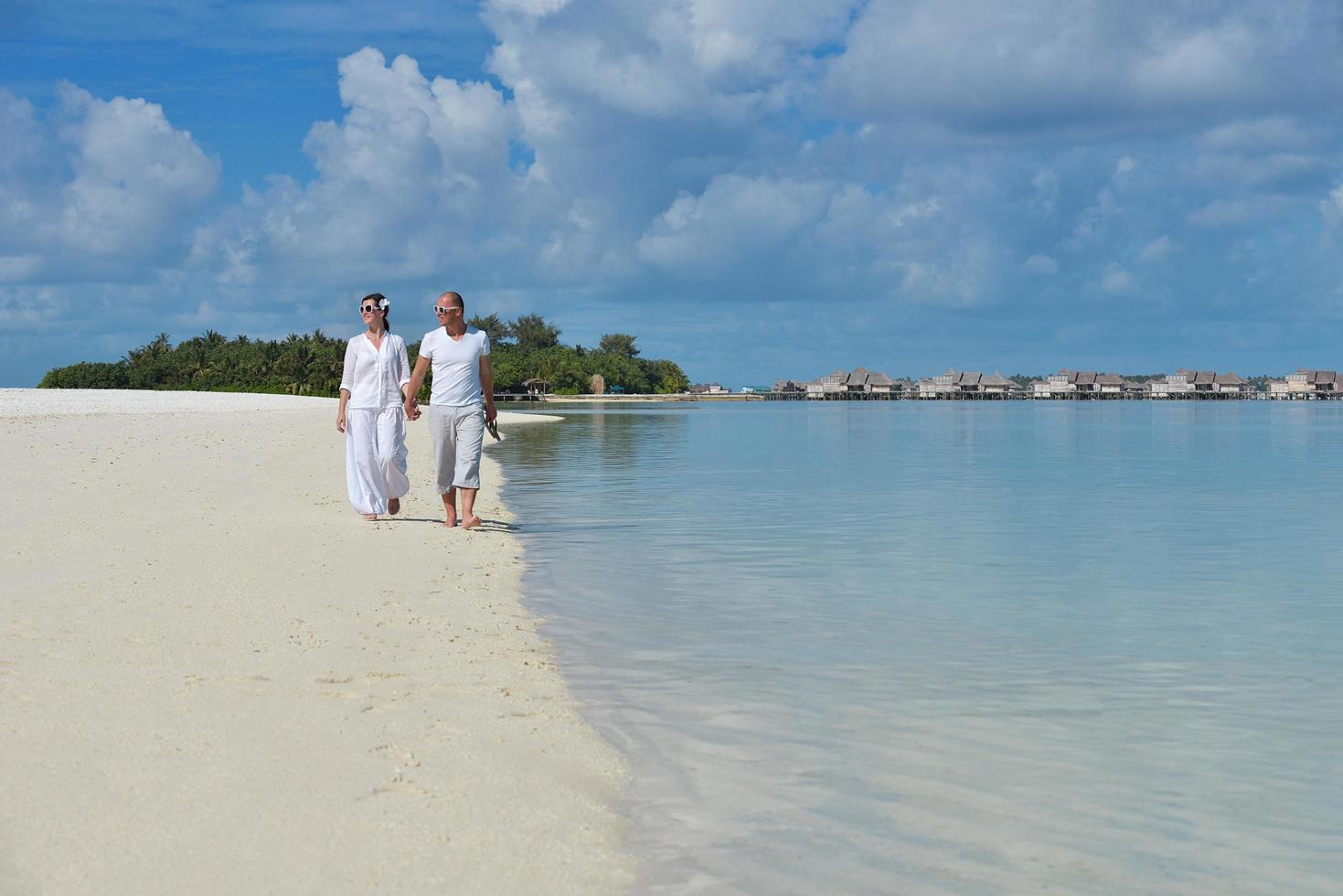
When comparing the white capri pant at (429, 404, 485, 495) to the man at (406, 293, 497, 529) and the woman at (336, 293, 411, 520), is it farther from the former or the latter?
the woman at (336, 293, 411, 520)

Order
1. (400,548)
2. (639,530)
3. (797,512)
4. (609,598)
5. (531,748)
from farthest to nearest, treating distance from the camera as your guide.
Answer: (797,512) < (639,530) < (400,548) < (609,598) < (531,748)

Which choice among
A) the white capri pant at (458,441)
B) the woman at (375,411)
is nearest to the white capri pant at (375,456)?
the woman at (375,411)

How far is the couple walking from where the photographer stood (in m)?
11.0

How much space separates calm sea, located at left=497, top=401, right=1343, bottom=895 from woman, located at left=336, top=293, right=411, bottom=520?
1.51 metres

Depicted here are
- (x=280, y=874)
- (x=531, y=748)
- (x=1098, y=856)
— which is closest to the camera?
(x=280, y=874)

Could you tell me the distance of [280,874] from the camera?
3.46 metres

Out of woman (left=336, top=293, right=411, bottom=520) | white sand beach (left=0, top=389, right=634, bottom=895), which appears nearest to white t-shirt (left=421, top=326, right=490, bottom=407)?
woman (left=336, top=293, right=411, bottom=520)

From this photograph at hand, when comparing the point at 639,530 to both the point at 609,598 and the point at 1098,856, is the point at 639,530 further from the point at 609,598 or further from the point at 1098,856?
the point at 1098,856

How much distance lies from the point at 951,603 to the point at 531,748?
487 centimetres

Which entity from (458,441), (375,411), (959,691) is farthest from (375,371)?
(959,691)

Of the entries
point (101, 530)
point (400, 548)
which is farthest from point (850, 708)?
point (101, 530)

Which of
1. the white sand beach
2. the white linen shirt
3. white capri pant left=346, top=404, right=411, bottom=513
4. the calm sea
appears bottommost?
the calm sea

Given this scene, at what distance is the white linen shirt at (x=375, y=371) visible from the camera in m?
11.4

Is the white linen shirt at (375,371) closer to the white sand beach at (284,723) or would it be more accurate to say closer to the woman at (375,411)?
the woman at (375,411)
